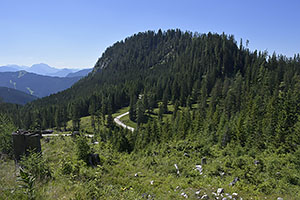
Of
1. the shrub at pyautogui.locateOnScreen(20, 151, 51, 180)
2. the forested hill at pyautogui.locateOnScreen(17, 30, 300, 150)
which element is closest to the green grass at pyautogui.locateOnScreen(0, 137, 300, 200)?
the shrub at pyautogui.locateOnScreen(20, 151, 51, 180)

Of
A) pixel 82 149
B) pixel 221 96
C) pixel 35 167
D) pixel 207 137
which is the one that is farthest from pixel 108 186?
pixel 221 96

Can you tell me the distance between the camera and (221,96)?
108000 millimetres

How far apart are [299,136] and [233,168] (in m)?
21.8

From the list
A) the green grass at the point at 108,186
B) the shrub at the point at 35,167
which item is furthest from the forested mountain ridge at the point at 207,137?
the shrub at the point at 35,167

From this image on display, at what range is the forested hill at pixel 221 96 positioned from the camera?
41.3 metres

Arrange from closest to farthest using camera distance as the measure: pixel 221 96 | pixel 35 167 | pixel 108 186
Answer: pixel 35 167 < pixel 108 186 < pixel 221 96

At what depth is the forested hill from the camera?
41344mm

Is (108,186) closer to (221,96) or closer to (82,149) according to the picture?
(82,149)

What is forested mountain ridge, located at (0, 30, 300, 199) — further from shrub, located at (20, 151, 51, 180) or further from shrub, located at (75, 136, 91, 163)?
shrub, located at (20, 151, 51, 180)

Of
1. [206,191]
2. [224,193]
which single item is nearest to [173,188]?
[206,191]

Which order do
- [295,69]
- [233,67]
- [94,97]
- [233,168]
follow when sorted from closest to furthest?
[233,168], [295,69], [94,97], [233,67]

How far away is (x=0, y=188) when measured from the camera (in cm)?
783

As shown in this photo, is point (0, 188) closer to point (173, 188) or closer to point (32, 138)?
point (32, 138)

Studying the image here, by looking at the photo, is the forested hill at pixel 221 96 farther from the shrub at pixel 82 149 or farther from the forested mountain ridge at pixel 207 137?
the shrub at pixel 82 149
